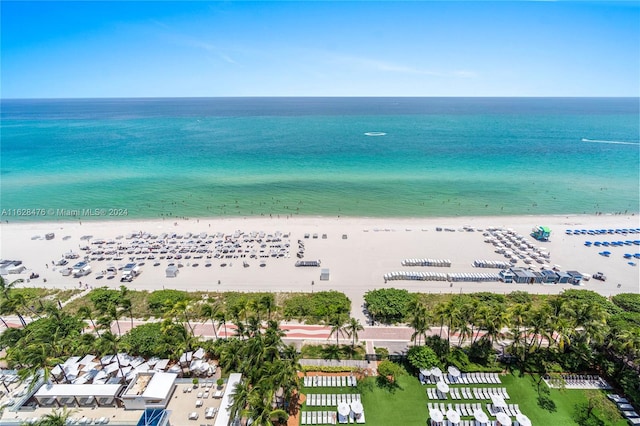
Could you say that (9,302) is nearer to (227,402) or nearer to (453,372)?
(227,402)

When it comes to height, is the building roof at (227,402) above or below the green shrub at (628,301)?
below

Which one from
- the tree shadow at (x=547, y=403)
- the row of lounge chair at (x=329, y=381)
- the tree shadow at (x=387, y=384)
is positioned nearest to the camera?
the tree shadow at (x=547, y=403)

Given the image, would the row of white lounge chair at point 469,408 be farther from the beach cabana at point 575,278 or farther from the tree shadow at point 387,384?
the beach cabana at point 575,278

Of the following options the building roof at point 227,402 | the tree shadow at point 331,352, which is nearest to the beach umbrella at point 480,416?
the tree shadow at point 331,352

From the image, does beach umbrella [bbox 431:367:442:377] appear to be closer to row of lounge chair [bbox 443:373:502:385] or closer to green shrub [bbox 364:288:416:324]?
row of lounge chair [bbox 443:373:502:385]

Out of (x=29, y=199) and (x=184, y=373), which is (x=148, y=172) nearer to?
(x=29, y=199)

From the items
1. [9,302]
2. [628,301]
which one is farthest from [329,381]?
[628,301]
